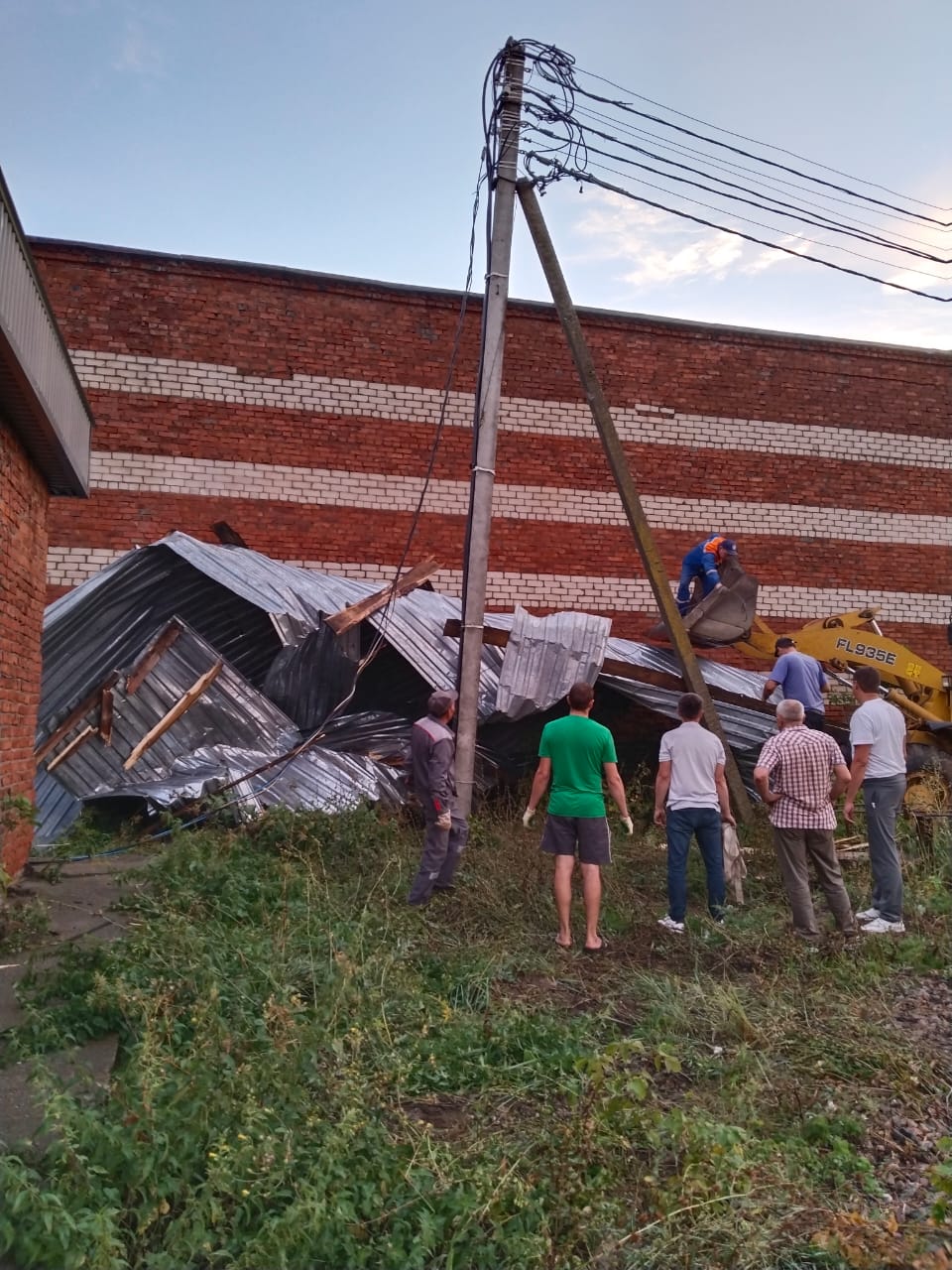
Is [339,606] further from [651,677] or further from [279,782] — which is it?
[651,677]

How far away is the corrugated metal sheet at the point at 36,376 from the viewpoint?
5.43m

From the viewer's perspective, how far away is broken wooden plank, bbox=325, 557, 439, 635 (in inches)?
404

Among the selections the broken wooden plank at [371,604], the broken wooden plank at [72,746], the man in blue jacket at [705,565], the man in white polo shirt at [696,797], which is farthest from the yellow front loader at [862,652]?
the broken wooden plank at [72,746]

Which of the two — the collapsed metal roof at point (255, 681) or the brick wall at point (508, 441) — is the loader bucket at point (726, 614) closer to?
the collapsed metal roof at point (255, 681)

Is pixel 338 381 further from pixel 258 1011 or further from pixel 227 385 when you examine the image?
pixel 258 1011

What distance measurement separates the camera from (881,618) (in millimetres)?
15617

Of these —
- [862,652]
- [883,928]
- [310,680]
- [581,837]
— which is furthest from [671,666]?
[581,837]

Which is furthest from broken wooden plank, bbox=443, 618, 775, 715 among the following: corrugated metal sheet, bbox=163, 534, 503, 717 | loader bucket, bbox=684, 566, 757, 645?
loader bucket, bbox=684, 566, 757, 645

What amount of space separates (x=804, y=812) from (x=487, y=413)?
418 centimetres

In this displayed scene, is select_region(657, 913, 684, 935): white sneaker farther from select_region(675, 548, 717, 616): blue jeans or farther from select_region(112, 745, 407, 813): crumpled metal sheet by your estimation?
select_region(675, 548, 717, 616): blue jeans

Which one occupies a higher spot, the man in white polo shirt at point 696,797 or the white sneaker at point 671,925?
the man in white polo shirt at point 696,797

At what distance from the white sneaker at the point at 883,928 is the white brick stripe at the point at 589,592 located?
25.5 ft

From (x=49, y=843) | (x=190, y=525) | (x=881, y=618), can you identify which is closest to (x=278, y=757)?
(x=49, y=843)

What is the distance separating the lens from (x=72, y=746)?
9852mm
